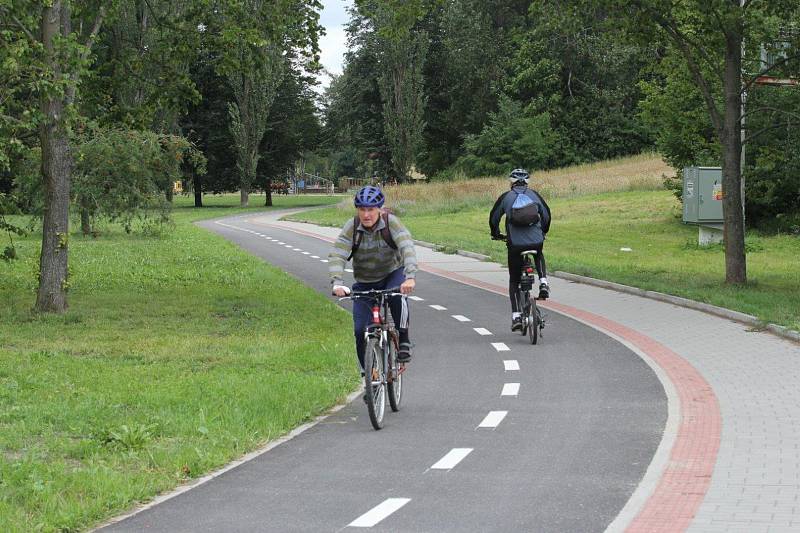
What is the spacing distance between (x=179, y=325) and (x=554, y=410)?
746 cm

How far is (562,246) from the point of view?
32344 millimetres

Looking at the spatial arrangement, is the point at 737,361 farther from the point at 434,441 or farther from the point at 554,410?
the point at 434,441

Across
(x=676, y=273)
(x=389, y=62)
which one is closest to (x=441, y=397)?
(x=676, y=273)

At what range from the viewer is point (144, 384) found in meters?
10.5

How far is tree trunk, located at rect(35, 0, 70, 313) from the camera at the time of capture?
16344 millimetres

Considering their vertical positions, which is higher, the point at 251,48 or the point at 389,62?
the point at 389,62

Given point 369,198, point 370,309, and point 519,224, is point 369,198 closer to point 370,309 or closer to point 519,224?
point 370,309

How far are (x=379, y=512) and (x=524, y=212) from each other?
7576 mm

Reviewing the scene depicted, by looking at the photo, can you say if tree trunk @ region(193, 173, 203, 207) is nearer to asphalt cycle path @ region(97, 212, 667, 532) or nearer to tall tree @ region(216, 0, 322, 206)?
tall tree @ region(216, 0, 322, 206)

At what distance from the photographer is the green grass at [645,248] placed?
18844 millimetres

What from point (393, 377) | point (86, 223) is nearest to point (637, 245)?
Result: point (86, 223)

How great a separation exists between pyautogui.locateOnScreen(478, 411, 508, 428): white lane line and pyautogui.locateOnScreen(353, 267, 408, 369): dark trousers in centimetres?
99

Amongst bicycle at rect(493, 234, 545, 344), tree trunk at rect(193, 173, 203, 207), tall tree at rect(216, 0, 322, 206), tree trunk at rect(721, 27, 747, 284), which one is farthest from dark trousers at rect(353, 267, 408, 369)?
tree trunk at rect(193, 173, 203, 207)

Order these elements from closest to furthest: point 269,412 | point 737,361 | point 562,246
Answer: point 269,412 < point 737,361 < point 562,246
